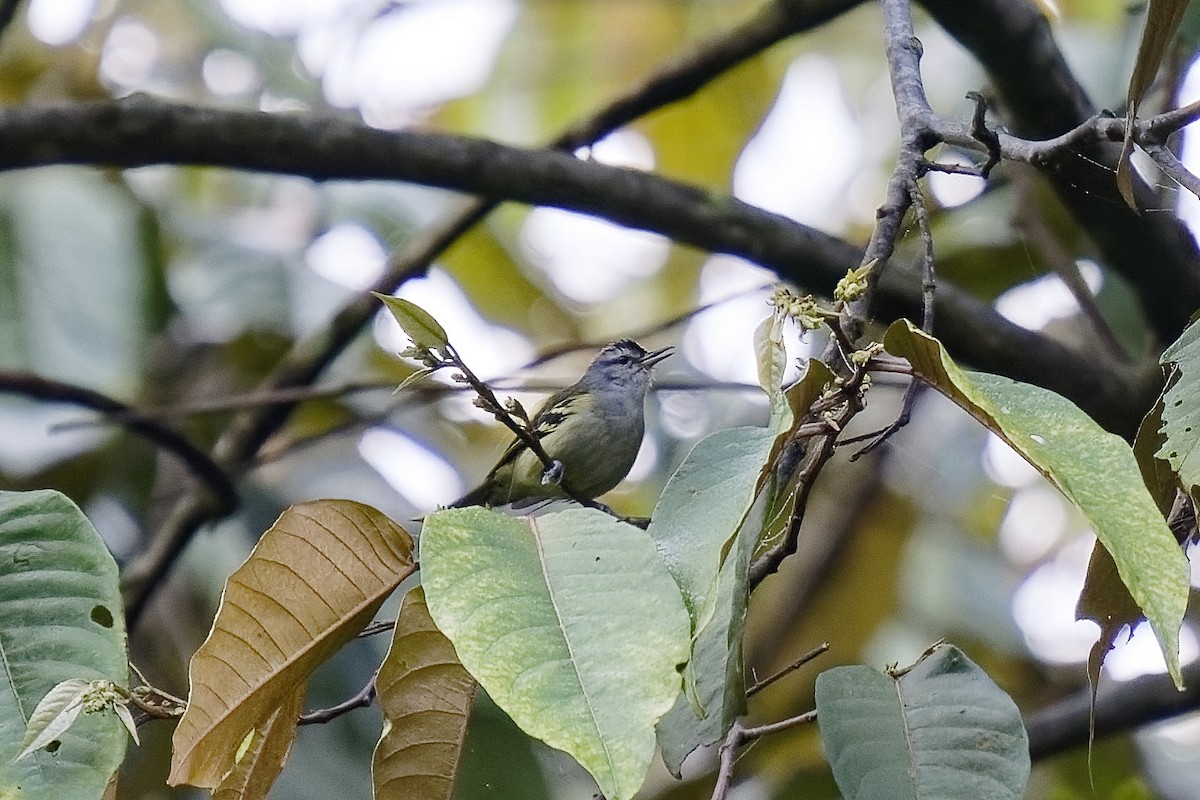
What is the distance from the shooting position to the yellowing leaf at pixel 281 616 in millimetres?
1274

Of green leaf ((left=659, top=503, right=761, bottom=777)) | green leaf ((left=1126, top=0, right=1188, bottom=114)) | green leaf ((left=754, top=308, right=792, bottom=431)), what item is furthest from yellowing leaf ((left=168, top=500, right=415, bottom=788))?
green leaf ((left=1126, top=0, right=1188, bottom=114))

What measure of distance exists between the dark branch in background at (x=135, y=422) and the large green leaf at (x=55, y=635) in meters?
1.63

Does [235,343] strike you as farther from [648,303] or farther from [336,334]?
[648,303]

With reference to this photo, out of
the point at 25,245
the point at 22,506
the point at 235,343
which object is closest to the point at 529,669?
the point at 22,506

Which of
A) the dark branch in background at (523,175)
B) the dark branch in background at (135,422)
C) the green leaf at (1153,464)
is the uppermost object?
the green leaf at (1153,464)

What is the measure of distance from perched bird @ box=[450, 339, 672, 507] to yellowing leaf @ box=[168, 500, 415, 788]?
6.97 ft

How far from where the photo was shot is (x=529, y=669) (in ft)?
3.43

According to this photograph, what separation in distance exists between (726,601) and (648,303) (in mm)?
4048

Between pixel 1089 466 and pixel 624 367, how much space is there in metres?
3.17

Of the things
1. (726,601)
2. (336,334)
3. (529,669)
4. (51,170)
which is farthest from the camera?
(51,170)

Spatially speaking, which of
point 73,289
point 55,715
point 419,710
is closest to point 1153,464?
point 419,710

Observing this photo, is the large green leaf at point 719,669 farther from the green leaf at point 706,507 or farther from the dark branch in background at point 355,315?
the dark branch in background at point 355,315

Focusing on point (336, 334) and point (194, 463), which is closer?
point (194, 463)

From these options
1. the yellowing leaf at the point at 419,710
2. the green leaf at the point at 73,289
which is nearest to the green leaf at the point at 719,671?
the yellowing leaf at the point at 419,710
